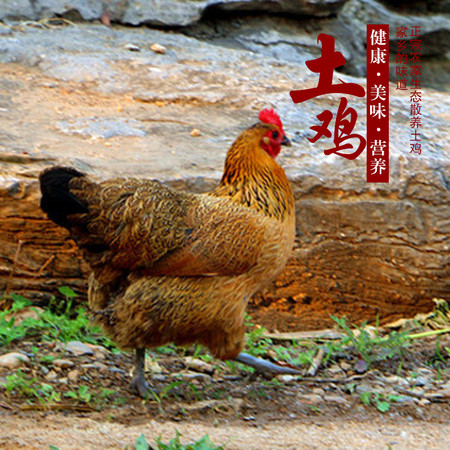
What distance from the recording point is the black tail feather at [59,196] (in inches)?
155

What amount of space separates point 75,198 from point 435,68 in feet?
25.1

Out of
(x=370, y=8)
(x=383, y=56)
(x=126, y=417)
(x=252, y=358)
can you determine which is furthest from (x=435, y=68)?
(x=126, y=417)

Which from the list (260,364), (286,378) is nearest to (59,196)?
(260,364)

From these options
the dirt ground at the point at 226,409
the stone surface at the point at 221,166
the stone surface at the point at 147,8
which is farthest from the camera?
the stone surface at the point at 147,8

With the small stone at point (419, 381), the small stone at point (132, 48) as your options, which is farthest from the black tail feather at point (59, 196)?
the small stone at point (132, 48)

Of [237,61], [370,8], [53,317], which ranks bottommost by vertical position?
[53,317]

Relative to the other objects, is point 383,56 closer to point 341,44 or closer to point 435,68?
point 341,44

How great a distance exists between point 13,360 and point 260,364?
1.51m

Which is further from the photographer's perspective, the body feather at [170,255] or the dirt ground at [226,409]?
the body feather at [170,255]

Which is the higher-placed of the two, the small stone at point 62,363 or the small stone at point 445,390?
the small stone at point 445,390

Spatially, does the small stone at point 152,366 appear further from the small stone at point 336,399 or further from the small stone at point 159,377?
the small stone at point 336,399

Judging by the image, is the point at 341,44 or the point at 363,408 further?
the point at 341,44

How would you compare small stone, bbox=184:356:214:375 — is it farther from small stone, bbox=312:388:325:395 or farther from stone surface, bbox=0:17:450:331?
stone surface, bbox=0:17:450:331

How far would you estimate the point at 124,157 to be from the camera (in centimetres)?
532
